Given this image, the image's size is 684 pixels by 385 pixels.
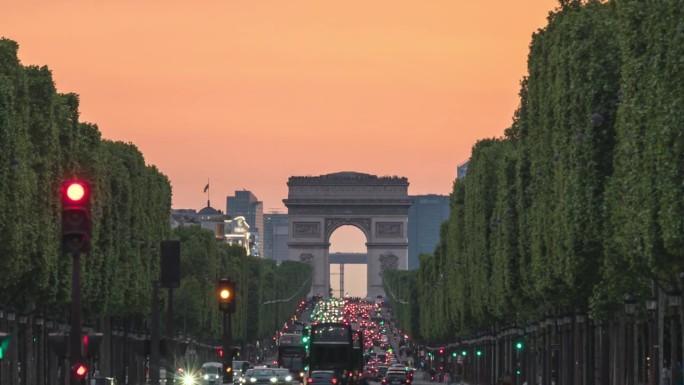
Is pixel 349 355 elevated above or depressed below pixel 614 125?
below

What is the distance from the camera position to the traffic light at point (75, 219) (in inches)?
1114

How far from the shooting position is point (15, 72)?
218 feet

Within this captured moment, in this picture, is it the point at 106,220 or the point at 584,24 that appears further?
the point at 106,220

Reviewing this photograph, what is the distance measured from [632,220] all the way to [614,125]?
9267 millimetres

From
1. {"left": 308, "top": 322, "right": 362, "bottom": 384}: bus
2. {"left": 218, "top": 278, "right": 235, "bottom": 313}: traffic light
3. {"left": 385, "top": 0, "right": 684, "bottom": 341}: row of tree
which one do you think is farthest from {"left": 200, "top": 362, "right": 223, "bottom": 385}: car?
{"left": 218, "top": 278, "right": 235, "bottom": 313}: traffic light

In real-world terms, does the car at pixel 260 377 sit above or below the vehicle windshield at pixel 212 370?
below

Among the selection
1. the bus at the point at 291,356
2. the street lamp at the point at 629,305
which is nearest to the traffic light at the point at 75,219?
the street lamp at the point at 629,305

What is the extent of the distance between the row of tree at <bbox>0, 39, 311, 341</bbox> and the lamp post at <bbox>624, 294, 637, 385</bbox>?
65.5 ft

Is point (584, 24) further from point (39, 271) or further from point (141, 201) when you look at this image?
point (141, 201)

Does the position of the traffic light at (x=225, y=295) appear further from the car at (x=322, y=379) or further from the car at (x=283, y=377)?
the car at (x=322, y=379)

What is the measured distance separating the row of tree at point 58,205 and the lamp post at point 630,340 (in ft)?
65.5

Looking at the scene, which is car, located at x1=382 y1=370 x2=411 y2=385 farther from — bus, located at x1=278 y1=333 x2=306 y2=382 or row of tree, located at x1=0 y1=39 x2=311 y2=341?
bus, located at x1=278 y1=333 x2=306 y2=382

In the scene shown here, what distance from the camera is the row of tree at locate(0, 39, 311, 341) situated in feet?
Result: 202

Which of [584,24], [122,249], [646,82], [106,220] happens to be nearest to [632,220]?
[646,82]
